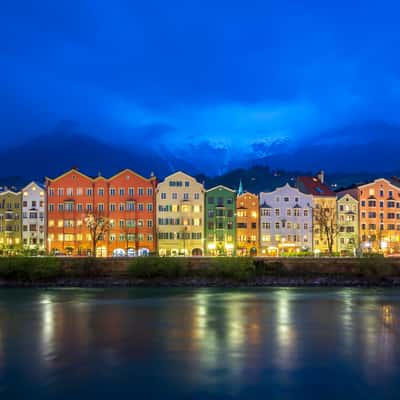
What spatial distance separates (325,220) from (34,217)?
4212 centimetres

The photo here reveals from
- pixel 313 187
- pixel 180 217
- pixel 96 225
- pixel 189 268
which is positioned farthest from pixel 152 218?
pixel 313 187

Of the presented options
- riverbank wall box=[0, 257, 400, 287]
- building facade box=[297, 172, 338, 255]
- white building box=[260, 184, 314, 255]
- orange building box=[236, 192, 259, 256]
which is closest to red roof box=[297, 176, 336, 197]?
building facade box=[297, 172, 338, 255]

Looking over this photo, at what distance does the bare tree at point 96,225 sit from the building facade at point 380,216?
125ft

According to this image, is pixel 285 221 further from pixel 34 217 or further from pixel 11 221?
pixel 11 221

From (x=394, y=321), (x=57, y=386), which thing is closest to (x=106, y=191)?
(x=394, y=321)

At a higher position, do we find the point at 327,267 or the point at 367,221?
the point at 367,221

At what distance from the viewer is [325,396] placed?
883 inches

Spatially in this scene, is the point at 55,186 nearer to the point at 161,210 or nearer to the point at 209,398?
the point at 161,210

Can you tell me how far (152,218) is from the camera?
81625 mm

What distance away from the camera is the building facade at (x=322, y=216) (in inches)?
3290

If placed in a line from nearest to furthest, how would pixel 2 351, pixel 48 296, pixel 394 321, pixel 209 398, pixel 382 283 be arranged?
pixel 209 398
pixel 2 351
pixel 394 321
pixel 48 296
pixel 382 283

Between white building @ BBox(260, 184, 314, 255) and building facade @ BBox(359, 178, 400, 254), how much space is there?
28.3ft

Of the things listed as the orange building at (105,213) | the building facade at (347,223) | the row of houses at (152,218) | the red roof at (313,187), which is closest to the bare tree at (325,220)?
the row of houses at (152,218)

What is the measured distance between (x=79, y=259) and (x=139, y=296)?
1458 cm
